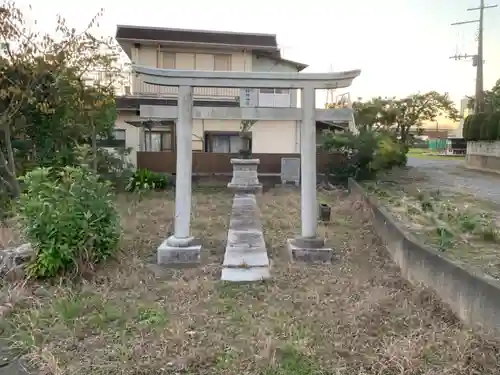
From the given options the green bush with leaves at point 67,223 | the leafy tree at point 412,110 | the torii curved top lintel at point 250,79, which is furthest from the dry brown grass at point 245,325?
the leafy tree at point 412,110

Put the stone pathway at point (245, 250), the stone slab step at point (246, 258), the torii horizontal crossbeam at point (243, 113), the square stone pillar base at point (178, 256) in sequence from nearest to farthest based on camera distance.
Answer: the stone pathway at point (245, 250), the stone slab step at point (246, 258), the square stone pillar base at point (178, 256), the torii horizontal crossbeam at point (243, 113)

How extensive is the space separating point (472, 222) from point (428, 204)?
148cm

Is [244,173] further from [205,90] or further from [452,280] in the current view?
[452,280]

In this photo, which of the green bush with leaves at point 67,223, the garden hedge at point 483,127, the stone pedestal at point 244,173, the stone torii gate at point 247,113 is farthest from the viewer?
the garden hedge at point 483,127

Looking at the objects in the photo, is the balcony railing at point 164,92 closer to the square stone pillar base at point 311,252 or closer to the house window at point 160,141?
the house window at point 160,141

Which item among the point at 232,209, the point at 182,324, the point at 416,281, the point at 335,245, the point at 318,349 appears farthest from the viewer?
the point at 232,209

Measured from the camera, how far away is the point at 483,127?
688 inches

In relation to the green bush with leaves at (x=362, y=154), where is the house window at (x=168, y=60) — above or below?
above

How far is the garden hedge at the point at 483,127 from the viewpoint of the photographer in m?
16.4

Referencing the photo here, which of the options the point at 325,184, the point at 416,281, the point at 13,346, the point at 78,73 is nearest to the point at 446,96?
the point at 325,184

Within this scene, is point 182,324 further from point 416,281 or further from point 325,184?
point 325,184

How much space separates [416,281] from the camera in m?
4.16

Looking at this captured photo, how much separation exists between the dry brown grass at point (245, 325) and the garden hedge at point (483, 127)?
13.9 meters

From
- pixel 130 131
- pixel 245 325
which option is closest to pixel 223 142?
pixel 130 131
